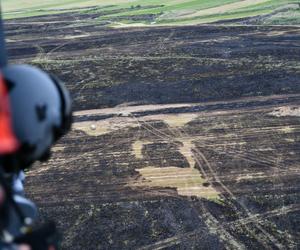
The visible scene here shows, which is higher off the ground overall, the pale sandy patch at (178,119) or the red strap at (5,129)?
the red strap at (5,129)

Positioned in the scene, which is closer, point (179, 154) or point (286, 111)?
point (179, 154)

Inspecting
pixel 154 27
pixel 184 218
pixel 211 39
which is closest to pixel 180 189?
pixel 184 218

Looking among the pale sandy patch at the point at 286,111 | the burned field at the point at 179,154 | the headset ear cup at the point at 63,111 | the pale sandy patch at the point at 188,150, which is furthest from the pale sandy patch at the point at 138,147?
the headset ear cup at the point at 63,111

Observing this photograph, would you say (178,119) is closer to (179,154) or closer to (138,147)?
(138,147)

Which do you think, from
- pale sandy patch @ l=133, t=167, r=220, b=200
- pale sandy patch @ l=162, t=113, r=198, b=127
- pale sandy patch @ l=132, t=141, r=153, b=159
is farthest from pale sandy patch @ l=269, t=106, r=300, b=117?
pale sandy patch @ l=133, t=167, r=220, b=200

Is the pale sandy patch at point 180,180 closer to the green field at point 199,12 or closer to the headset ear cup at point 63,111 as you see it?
the headset ear cup at point 63,111

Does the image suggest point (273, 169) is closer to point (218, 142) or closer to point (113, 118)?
point (218, 142)

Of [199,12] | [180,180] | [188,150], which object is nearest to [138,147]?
[188,150]
